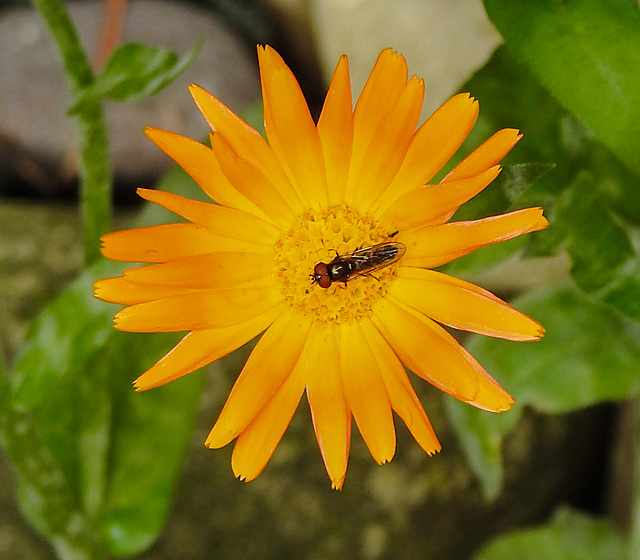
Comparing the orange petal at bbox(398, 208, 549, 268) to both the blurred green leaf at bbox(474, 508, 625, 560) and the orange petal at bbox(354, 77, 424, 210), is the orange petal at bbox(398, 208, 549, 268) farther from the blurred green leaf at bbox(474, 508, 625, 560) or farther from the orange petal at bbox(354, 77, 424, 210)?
the blurred green leaf at bbox(474, 508, 625, 560)

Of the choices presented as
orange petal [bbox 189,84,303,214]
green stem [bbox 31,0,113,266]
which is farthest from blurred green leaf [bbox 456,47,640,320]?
green stem [bbox 31,0,113,266]

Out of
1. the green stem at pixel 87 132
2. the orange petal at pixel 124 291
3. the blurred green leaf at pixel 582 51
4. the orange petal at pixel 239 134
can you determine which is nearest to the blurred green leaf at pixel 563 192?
the blurred green leaf at pixel 582 51

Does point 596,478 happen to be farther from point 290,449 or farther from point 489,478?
point 290,449

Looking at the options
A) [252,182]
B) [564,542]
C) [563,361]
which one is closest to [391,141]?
[252,182]

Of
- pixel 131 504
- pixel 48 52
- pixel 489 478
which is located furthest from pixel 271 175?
pixel 48 52

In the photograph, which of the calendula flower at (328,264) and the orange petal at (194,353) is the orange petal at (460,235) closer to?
the calendula flower at (328,264)
